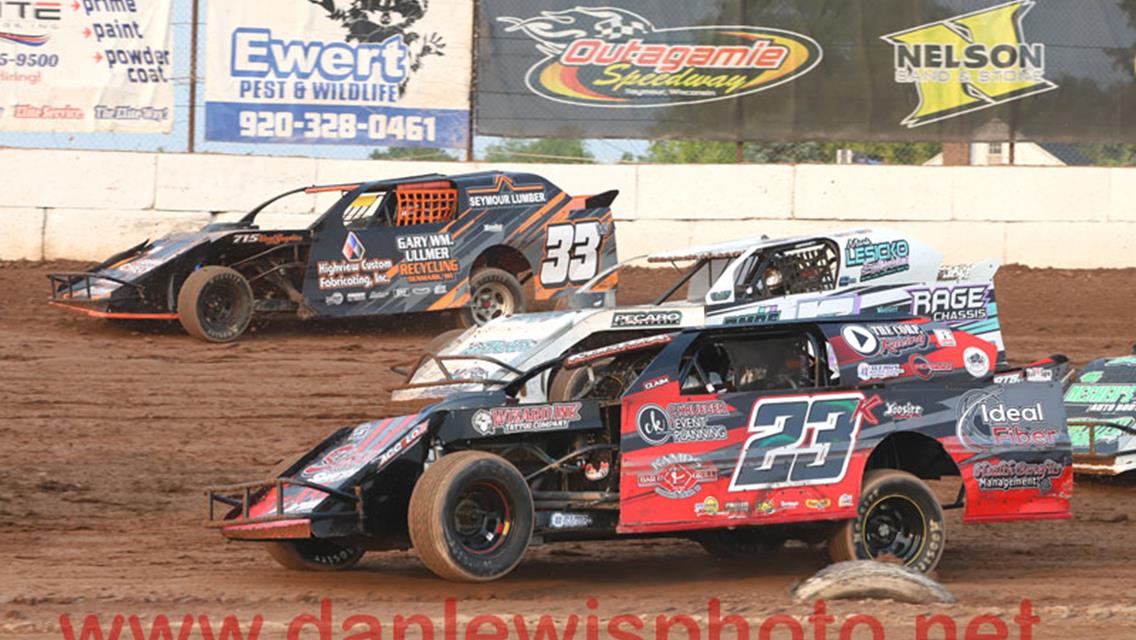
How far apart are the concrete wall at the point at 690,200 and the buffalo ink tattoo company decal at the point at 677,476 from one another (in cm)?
1077

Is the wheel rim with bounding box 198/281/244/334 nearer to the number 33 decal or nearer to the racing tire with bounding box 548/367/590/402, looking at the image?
the number 33 decal

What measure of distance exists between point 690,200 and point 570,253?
2.97 meters

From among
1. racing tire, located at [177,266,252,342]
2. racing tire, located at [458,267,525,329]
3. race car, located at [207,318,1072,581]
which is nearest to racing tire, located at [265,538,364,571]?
race car, located at [207,318,1072,581]

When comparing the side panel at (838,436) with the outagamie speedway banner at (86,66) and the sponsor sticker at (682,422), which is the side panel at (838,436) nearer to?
the sponsor sticker at (682,422)

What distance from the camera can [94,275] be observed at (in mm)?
14188

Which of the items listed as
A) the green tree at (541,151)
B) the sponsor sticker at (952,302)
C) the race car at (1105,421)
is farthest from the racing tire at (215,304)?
the race car at (1105,421)

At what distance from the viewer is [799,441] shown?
7.73m

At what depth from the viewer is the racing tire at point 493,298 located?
50.6 ft

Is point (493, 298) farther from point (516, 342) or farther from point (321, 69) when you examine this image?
point (516, 342)

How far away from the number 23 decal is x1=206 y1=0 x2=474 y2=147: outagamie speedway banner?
34.9ft

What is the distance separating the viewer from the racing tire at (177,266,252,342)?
14156 millimetres

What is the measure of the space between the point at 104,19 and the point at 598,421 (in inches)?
450

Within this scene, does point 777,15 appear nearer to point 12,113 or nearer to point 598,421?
point 12,113

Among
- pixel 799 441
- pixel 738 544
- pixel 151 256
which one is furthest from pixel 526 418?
pixel 151 256
